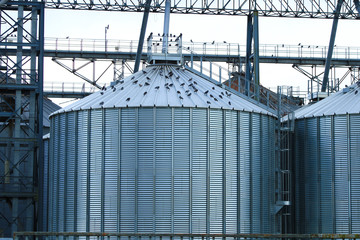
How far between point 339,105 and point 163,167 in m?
15.5

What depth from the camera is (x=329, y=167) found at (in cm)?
5388

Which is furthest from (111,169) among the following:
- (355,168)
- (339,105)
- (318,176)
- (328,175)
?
(339,105)

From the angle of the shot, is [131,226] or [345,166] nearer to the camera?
[131,226]

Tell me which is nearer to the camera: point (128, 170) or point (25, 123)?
point (128, 170)

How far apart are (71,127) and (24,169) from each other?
16696 mm

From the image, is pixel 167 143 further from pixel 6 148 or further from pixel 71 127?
pixel 6 148

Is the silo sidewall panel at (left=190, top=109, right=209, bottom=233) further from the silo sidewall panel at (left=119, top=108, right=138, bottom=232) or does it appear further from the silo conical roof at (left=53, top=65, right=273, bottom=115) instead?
the silo sidewall panel at (left=119, top=108, right=138, bottom=232)

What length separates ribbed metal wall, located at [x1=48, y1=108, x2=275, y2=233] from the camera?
47.7 meters

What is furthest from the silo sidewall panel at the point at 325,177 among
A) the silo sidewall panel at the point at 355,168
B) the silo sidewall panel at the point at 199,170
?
the silo sidewall panel at the point at 199,170

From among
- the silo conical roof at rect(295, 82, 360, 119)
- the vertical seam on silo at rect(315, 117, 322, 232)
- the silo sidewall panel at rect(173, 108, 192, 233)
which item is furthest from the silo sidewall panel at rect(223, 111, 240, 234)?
the silo conical roof at rect(295, 82, 360, 119)

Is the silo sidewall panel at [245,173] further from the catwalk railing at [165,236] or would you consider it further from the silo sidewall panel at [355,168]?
the silo sidewall panel at [355,168]

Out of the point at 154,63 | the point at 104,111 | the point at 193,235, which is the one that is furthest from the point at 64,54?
the point at 193,235

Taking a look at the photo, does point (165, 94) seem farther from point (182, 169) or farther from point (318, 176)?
point (318, 176)

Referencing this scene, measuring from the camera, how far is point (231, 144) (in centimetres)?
4947
